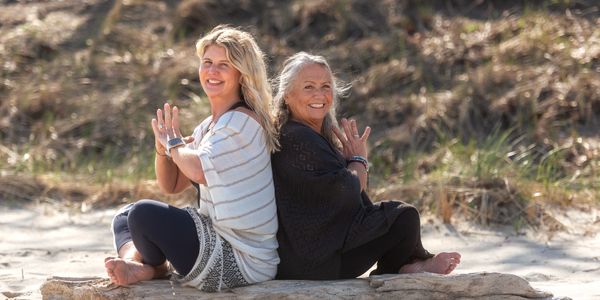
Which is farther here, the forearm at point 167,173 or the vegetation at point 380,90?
the vegetation at point 380,90

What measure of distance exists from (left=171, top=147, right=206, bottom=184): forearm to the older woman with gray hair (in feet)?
1.08

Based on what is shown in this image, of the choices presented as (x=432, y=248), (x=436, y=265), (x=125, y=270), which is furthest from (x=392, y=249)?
(x=432, y=248)

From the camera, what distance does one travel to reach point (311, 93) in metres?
4.07

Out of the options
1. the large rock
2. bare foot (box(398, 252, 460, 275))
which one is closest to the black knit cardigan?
the large rock

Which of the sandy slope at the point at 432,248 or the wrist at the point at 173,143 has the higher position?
the wrist at the point at 173,143

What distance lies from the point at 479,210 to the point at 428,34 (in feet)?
11.3

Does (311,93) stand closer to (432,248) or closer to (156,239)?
(156,239)

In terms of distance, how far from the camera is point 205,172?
3824 mm

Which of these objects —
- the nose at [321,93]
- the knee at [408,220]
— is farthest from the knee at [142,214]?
the knee at [408,220]

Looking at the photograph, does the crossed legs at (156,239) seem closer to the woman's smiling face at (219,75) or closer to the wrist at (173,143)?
the wrist at (173,143)

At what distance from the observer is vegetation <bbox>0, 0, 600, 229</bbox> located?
22.7 ft

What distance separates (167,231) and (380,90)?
5084 mm

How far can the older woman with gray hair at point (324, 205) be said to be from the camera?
12.9 feet

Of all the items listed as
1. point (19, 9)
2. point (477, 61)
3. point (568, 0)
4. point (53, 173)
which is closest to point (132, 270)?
point (53, 173)
